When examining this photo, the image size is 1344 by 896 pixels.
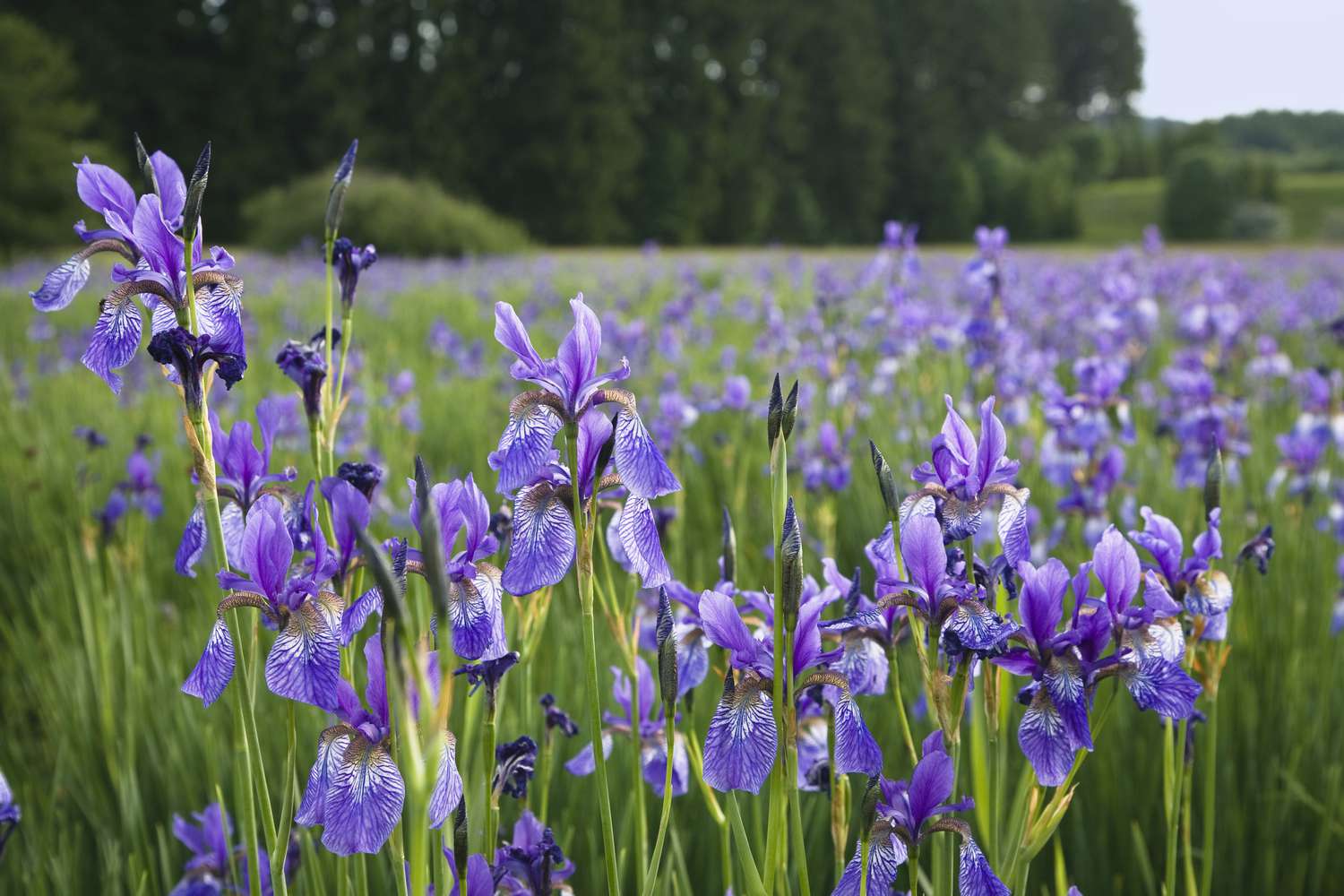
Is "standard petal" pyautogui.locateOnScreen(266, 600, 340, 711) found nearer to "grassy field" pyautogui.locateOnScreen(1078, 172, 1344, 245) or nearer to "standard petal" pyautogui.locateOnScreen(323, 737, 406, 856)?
"standard petal" pyautogui.locateOnScreen(323, 737, 406, 856)

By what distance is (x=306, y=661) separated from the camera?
83cm

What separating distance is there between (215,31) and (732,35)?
13.7 meters

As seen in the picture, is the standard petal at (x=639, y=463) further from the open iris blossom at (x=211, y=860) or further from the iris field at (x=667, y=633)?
the open iris blossom at (x=211, y=860)

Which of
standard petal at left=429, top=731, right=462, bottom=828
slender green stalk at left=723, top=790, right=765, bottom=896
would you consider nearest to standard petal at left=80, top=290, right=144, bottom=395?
standard petal at left=429, top=731, right=462, bottom=828

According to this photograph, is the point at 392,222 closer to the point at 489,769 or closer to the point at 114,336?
the point at 114,336

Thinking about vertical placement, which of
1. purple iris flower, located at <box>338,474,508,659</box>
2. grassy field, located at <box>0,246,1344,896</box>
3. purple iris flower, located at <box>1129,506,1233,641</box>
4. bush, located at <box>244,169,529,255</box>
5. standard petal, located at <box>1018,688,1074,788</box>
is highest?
bush, located at <box>244,169,529,255</box>

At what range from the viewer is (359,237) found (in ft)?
52.3

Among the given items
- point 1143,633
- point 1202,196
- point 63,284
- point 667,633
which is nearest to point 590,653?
point 667,633

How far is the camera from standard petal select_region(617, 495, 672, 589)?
0.87 meters

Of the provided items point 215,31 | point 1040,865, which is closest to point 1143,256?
point 1040,865

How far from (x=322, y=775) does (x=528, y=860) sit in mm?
321

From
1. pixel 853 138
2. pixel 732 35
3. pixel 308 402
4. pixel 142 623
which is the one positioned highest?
pixel 732 35

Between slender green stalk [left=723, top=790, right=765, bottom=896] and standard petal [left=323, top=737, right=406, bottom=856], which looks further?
slender green stalk [left=723, top=790, right=765, bottom=896]

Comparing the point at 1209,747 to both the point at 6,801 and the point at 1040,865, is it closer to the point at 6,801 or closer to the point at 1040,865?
the point at 1040,865
